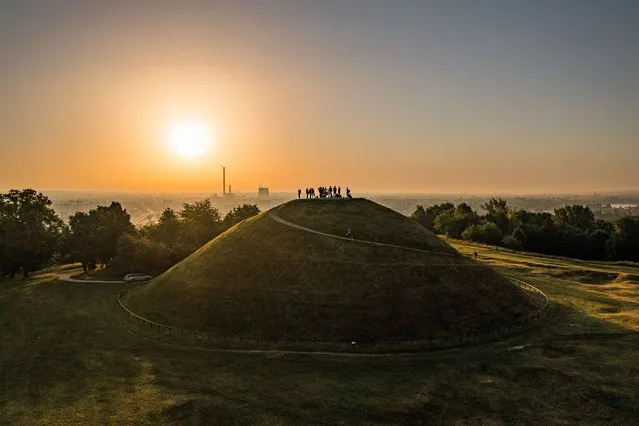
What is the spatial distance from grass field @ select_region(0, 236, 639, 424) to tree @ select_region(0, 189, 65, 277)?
39286mm

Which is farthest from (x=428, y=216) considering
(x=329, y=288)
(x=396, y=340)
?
(x=396, y=340)

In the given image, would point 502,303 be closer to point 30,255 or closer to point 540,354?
point 540,354

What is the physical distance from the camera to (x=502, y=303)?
160 ft

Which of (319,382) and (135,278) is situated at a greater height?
(135,278)

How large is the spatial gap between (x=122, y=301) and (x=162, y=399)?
32641 millimetres

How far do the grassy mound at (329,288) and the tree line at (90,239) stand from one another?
19.5 metres

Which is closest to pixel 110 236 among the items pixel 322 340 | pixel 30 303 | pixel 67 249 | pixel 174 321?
pixel 67 249

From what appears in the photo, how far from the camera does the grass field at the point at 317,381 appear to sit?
2764cm

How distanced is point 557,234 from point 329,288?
10252 cm

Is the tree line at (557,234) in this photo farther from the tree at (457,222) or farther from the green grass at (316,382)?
the green grass at (316,382)

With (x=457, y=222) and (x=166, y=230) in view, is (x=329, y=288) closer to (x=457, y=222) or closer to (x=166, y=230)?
(x=166, y=230)

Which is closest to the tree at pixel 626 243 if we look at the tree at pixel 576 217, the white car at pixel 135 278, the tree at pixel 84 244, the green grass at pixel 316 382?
the tree at pixel 576 217

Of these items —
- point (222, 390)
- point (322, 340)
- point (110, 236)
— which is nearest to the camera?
point (222, 390)

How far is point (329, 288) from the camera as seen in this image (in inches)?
1843
